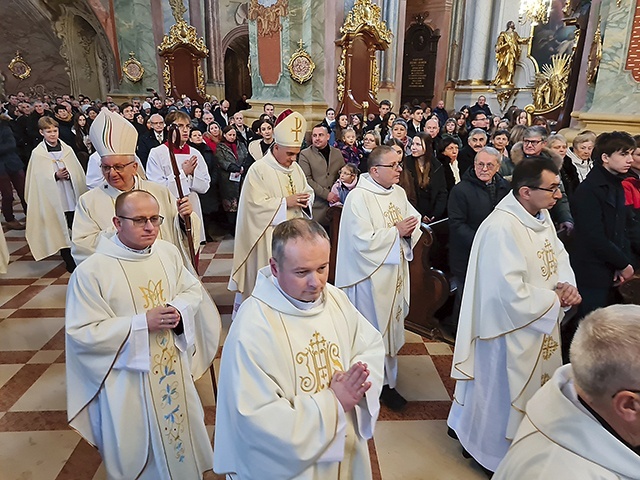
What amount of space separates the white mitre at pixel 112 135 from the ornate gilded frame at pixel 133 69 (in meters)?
14.9

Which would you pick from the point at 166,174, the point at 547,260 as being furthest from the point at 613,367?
the point at 166,174

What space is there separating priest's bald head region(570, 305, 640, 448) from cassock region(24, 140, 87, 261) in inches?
236

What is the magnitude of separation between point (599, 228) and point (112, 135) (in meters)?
3.25

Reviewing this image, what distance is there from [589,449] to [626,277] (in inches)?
106

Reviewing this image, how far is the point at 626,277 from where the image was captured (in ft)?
10.8

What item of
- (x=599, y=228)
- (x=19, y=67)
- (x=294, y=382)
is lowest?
(x=294, y=382)

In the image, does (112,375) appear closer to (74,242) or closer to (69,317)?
(69,317)

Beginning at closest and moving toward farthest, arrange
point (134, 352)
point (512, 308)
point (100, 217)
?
point (134, 352), point (512, 308), point (100, 217)


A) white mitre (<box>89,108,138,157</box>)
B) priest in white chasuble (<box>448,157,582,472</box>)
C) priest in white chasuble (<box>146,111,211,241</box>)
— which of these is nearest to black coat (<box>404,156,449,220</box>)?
priest in white chasuble (<box>146,111,211,241</box>)

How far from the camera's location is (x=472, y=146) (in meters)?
5.07

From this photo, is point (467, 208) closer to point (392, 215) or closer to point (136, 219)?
point (392, 215)

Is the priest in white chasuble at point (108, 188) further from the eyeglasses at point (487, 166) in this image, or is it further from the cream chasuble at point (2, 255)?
the cream chasuble at point (2, 255)

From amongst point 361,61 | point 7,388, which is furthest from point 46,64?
point 7,388

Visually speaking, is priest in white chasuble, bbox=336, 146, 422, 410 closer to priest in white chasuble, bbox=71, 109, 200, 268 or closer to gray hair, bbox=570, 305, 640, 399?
priest in white chasuble, bbox=71, 109, 200, 268
